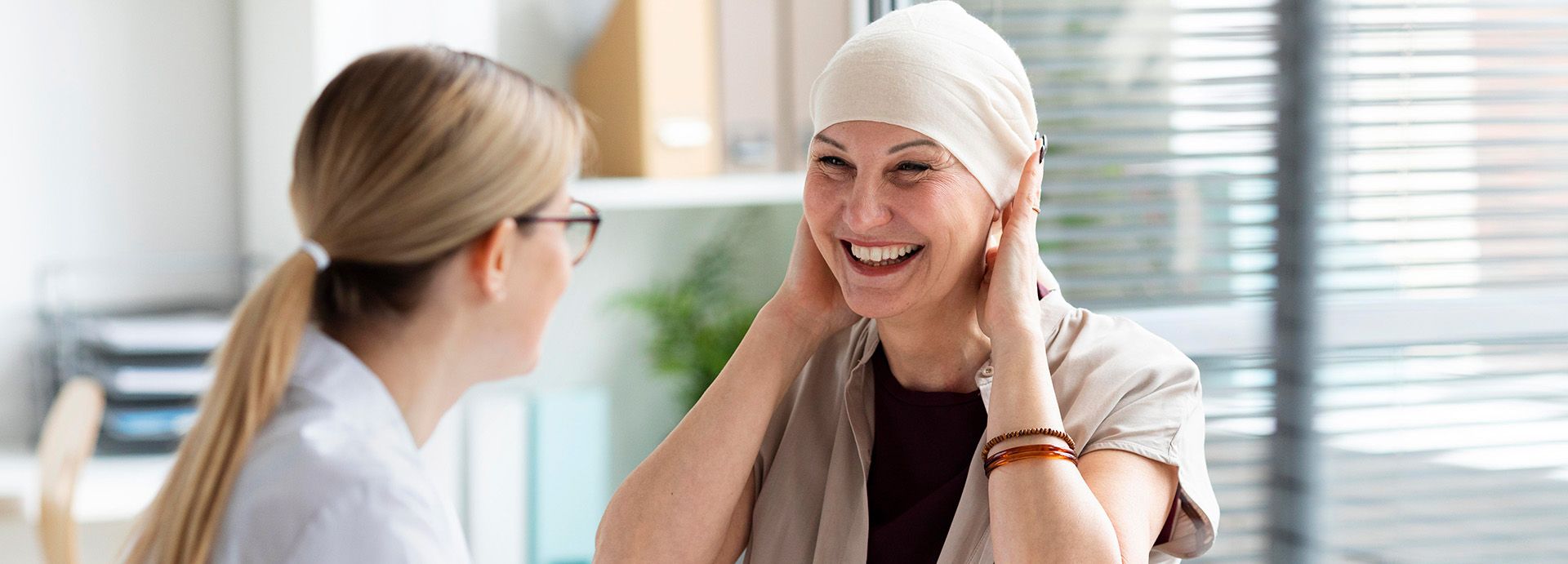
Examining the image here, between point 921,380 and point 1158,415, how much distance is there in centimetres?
29

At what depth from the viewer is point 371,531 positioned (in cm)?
91

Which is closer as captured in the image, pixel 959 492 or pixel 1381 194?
pixel 959 492

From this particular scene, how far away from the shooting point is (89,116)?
3.09 m

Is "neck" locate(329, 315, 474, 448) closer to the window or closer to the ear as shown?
the ear

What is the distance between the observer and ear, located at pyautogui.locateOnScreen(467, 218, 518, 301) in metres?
1.05

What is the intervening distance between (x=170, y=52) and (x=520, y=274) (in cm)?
248

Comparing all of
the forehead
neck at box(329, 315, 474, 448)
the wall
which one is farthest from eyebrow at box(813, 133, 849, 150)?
the wall

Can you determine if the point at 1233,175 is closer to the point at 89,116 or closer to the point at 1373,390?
the point at 1373,390

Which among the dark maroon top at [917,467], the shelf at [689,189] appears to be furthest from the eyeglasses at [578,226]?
the shelf at [689,189]

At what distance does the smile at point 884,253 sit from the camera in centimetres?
142

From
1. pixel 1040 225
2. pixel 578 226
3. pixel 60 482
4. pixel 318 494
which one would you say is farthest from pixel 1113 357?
pixel 60 482

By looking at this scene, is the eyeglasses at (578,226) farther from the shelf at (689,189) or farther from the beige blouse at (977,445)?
the shelf at (689,189)

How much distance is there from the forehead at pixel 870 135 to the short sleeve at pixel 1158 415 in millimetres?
293

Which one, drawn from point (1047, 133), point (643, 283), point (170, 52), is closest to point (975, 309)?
point (1047, 133)
